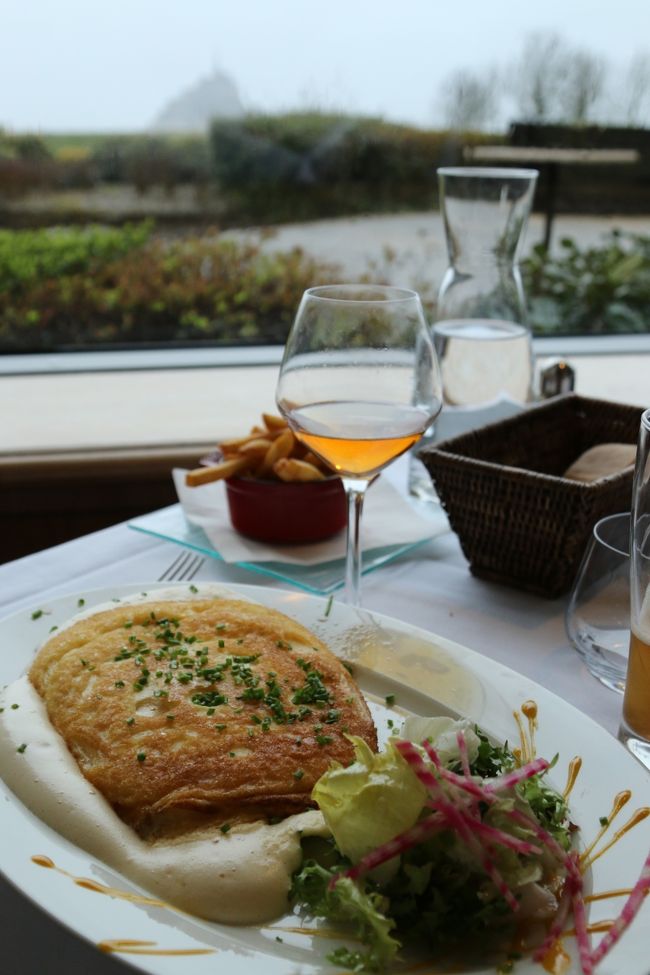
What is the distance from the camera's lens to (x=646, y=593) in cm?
99

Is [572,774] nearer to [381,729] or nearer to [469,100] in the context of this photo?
[381,729]

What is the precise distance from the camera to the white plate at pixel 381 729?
0.71m

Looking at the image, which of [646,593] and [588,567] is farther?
[588,567]

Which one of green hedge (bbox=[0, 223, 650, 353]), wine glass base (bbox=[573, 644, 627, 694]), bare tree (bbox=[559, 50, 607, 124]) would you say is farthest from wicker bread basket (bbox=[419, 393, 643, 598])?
bare tree (bbox=[559, 50, 607, 124])

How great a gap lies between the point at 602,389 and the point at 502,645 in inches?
65.3

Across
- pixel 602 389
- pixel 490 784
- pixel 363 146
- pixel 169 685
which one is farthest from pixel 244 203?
pixel 490 784

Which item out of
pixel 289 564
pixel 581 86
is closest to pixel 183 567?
pixel 289 564

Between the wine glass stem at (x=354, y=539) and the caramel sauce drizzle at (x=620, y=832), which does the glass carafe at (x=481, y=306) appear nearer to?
the wine glass stem at (x=354, y=539)

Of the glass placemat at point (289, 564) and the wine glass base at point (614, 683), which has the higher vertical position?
the glass placemat at point (289, 564)

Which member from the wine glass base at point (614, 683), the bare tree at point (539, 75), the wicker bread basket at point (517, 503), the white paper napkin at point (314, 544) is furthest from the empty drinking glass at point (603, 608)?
the bare tree at point (539, 75)

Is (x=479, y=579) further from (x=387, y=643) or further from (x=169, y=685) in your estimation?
(x=169, y=685)

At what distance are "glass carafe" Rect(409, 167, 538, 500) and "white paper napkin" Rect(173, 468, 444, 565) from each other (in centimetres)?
14

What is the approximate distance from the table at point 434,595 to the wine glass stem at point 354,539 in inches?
3.0

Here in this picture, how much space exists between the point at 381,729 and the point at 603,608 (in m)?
0.33
